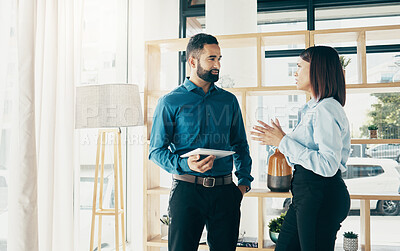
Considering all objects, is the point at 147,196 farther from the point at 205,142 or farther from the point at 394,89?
the point at 394,89

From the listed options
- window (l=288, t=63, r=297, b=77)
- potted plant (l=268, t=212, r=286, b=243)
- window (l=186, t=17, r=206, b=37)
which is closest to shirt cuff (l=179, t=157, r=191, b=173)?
potted plant (l=268, t=212, r=286, b=243)

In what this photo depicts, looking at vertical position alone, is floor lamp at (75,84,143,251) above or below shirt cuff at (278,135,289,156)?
above

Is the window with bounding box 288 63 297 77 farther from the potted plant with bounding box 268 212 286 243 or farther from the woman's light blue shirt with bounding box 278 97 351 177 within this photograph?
the woman's light blue shirt with bounding box 278 97 351 177

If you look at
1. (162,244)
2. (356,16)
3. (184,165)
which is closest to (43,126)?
(184,165)

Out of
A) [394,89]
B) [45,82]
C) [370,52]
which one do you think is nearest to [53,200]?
[45,82]

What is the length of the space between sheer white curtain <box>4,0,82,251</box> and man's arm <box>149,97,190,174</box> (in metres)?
0.55

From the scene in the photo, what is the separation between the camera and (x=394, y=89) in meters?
2.82

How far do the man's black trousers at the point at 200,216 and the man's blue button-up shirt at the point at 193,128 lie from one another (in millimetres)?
110

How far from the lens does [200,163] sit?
1.84m

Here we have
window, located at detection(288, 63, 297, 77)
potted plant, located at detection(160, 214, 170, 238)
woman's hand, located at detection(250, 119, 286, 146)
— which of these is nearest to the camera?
woman's hand, located at detection(250, 119, 286, 146)

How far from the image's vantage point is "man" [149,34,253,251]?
1.97 metres

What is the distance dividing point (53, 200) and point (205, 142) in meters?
0.94

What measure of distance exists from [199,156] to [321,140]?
60 centimetres

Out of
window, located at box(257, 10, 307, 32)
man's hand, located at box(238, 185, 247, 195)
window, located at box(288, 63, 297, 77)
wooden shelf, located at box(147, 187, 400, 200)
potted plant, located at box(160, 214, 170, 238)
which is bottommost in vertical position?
potted plant, located at box(160, 214, 170, 238)
